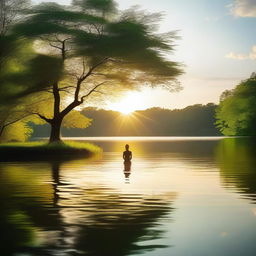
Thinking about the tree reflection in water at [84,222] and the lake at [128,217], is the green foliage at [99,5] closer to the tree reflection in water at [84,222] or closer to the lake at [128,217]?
the lake at [128,217]

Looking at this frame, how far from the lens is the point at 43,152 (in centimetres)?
4075

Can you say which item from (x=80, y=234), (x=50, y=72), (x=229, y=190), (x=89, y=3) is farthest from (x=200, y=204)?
(x=89, y=3)

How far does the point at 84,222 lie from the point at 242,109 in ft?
293

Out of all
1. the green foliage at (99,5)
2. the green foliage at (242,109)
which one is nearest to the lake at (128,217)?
the green foliage at (99,5)

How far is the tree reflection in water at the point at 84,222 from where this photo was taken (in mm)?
9094

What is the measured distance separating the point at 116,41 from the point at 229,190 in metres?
26.6

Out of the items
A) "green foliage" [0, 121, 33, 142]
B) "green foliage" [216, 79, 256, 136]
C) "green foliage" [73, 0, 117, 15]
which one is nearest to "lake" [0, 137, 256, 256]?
"green foliage" [73, 0, 117, 15]

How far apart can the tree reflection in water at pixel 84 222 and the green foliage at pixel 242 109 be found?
81.2 meters

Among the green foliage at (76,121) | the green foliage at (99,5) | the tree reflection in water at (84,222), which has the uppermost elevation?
the green foliage at (99,5)

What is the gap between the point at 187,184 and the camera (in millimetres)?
20109

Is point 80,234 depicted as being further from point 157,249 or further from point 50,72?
point 50,72

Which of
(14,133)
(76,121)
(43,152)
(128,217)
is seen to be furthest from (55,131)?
(128,217)

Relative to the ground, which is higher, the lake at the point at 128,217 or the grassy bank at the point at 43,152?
the grassy bank at the point at 43,152

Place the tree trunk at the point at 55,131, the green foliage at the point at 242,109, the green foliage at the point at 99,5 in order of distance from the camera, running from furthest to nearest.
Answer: the green foliage at the point at 242,109, the tree trunk at the point at 55,131, the green foliage at the point at 99,5
